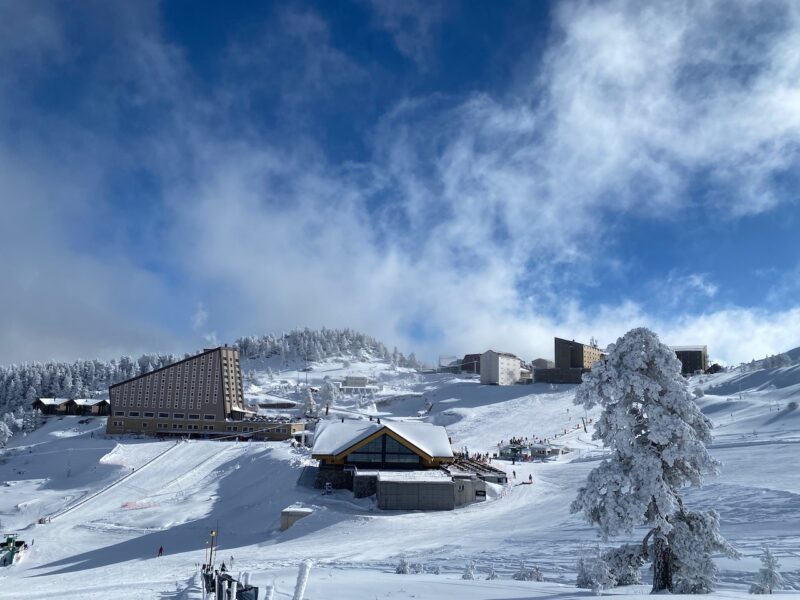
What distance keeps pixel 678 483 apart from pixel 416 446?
3042 centimetres

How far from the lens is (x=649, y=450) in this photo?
14.5 meters

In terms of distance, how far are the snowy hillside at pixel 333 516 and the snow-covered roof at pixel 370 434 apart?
3138 millimetres

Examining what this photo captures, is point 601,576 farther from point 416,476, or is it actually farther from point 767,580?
point 416,476

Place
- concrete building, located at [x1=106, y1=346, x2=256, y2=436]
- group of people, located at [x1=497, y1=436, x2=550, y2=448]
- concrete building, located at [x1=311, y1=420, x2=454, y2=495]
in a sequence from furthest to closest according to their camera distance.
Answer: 1. concrete building, located at [x1=106, y1=346, x2=256, y2=436]
2. group of people, located at [x1=497, y1=436, x2=550, y2=448]
3. concrete building, located at [x1=311, y1=420, x2=454, y2=495]

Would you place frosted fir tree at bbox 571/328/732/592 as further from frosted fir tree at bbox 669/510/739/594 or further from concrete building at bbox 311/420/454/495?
concrete building at bbox 311/420/454/495

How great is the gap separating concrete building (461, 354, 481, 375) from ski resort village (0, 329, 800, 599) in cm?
7632

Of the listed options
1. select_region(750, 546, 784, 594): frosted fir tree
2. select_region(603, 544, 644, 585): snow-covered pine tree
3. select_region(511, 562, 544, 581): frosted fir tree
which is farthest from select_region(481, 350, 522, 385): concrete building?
select_region(750, 546, 784, 594): frosted fir tree

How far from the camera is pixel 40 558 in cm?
3516

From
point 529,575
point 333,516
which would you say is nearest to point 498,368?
point 333,516

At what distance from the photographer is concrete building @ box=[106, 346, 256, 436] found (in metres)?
87.2

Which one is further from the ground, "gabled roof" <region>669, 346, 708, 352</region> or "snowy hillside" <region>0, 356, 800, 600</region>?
"gabled roof" <region>669, 346, 708, 352</region>

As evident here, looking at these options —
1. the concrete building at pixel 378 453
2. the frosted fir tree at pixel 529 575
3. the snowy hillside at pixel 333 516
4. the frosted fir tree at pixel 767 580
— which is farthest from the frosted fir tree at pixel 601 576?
the concrete building at pixel 378 453

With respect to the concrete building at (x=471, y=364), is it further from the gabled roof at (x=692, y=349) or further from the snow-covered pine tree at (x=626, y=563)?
the snow-covered pine tree at (x=626, y=563)

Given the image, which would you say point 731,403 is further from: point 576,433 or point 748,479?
point 748,479
